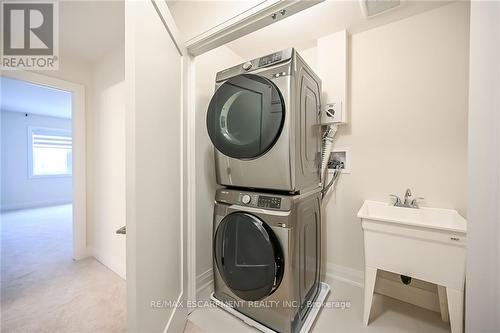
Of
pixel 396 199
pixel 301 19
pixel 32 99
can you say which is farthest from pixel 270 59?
pixel 32 99

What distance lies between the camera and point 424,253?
107cm

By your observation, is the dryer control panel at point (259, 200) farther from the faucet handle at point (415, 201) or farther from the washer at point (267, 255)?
the faucet handle at point (415, 201)

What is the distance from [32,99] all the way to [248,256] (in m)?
5.22

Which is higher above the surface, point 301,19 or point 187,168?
point 301,19

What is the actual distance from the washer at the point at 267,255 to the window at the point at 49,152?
6.55m

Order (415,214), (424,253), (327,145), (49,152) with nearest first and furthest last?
1. (424,253)
2. (415,214)
3. (327,145)
4. (49,152)

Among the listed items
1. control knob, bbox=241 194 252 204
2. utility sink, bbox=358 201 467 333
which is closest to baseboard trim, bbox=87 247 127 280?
control knob, bbox=241 194 252 204

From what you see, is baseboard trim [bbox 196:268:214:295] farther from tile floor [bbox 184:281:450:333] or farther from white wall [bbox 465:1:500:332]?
white wall [bbox 465:1:500:332]

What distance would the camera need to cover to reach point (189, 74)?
4.28ft

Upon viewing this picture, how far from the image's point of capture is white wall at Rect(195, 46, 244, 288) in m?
1.56

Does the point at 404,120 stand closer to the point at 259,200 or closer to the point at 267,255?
the point at 259,200

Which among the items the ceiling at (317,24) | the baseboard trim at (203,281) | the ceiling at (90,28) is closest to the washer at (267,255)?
the baseboard trim at (203,281)

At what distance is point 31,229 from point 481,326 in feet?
17.0

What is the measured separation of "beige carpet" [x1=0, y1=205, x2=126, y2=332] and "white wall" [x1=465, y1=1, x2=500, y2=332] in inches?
71.0
